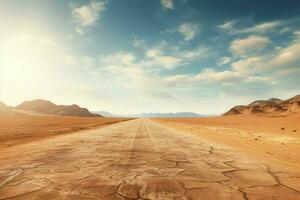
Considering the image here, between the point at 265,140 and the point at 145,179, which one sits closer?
the point at 145,179

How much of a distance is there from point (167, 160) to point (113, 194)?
3794 mm

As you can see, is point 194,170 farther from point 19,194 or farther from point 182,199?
point 19,194

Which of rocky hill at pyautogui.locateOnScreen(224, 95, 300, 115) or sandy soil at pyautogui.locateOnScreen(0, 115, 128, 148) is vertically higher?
rocky hill at pyautogui.locateOnScreen(224, 95, 300, 115)

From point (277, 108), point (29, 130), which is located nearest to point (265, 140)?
point (29, 130)

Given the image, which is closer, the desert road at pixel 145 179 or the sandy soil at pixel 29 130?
the desert road at pixel 145 179

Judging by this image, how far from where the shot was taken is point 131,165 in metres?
7.20

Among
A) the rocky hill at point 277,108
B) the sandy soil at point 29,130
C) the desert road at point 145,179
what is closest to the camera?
the desert road at point 145,179

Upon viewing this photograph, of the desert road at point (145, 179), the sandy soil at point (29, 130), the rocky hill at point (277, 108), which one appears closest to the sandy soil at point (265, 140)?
the desert road at point (145, 179)

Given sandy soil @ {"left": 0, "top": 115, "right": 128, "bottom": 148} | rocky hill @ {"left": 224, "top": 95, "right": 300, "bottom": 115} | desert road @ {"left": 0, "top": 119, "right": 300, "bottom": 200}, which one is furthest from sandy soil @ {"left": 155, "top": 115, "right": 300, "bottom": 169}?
rocky hill @ {"left": 224, "top": 95, "right": 300, "bottom": 115}

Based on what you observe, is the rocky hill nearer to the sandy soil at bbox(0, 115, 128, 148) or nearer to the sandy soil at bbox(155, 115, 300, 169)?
the sandy soil at bbox(155, 115, 300, 169)

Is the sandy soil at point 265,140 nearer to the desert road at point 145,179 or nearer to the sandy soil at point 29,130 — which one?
the desert road at point 145,179

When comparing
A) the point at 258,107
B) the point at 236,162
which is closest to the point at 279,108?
the point at 258,107

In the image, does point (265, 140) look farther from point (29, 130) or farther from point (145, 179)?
point (29, 130)

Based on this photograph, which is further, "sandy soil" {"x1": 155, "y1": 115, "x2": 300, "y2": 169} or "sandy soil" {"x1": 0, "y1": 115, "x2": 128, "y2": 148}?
"sandy soil" {"x1": 0, "y1": 115, "x2": 128, "y2": 148}
